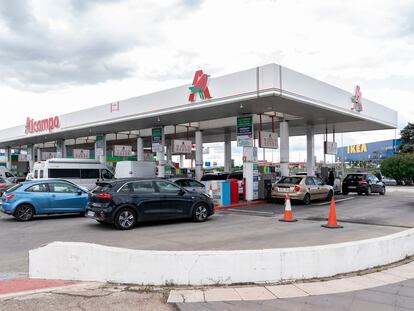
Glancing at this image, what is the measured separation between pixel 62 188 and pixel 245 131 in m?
9.15

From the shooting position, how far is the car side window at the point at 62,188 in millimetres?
14312

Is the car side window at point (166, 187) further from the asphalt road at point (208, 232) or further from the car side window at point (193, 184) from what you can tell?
the car side window at point (193, 184)

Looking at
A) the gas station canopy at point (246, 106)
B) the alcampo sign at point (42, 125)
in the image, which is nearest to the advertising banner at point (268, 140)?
the gas station canopy at point (246, 106)

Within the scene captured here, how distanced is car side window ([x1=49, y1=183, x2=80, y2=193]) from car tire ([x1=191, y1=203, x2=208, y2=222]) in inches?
199

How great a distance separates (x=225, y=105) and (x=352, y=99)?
298 inches

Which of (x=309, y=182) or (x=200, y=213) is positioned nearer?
(x=200, y=213)

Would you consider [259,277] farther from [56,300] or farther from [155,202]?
[155,202]

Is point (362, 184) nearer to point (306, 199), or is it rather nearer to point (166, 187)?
point (306, 199)

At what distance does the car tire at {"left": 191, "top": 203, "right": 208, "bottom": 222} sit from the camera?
12.8 metres

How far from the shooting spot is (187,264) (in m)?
5.88

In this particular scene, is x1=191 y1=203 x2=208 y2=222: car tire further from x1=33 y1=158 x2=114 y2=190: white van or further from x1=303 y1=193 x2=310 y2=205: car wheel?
x1=33 y1=158 x2=114 y2=190: white van

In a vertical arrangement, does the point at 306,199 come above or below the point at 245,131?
below

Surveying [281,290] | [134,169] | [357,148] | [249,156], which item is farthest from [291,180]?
[357,148]

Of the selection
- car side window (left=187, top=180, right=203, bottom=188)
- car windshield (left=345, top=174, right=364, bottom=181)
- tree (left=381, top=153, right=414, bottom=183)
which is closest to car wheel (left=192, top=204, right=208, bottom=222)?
car side window (left=187, top=180, right=203, bottom=188)
